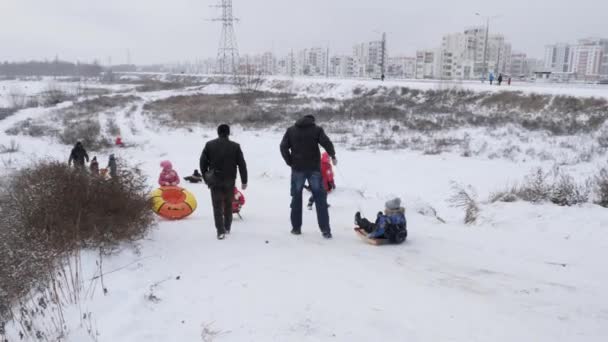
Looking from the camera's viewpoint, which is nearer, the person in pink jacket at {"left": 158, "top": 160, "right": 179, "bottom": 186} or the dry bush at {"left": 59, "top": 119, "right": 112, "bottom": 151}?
the person in pink jacket at {"left": 158, "top": 160, "right": 179, "bottom": 186}

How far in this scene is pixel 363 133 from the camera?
75.4 feet

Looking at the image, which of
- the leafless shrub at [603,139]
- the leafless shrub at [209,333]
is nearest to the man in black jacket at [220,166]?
the leafless shrub at [209,333]

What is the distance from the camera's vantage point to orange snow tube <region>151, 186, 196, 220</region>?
754 cm

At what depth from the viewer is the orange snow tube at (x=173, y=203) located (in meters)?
7.54

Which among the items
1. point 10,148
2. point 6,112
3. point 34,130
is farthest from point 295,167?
point 6,112

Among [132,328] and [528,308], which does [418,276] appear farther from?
[132,328]

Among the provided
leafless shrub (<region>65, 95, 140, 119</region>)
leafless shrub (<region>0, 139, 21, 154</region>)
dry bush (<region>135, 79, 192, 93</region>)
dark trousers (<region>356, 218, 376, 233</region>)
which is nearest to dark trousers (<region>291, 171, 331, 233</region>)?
dark trousers (<region>356, 218, 376, 233</region>)

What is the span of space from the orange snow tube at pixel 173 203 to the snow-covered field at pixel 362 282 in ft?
0.99

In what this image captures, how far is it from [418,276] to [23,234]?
4.42 metres

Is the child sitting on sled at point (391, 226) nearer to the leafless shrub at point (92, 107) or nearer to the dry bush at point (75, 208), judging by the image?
the dry bush at point (75, 208)

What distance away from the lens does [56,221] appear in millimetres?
5105

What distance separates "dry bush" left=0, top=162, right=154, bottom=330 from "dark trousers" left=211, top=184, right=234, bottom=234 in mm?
918

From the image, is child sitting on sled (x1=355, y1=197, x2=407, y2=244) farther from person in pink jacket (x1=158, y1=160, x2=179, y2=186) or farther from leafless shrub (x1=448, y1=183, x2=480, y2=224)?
person in pink jacket (x1=158, y1=160, x2=179, y2=186)

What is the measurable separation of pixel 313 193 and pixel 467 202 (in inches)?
207
